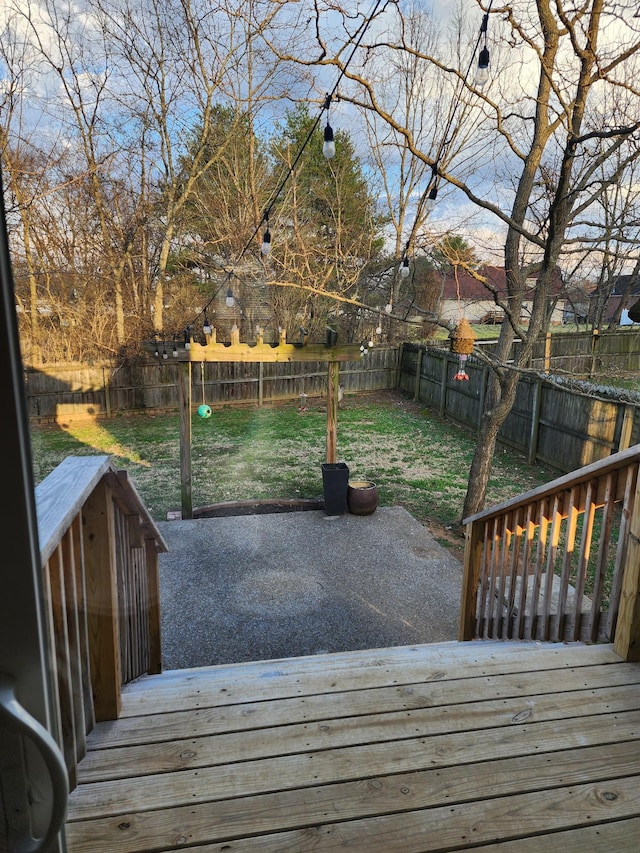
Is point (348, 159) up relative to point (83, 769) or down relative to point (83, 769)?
up

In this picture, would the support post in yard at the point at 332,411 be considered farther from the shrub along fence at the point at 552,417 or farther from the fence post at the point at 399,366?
the fence post at the point at 399,366

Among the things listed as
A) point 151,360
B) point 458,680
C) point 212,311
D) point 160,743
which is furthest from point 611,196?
point 160,743

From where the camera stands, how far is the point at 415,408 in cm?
1177

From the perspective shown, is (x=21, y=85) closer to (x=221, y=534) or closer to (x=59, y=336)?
(x=59, y=336)

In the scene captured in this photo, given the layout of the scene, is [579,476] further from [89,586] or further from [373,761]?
[89,586]

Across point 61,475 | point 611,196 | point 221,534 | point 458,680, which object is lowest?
point 221,534

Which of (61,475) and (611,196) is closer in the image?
(61,475)

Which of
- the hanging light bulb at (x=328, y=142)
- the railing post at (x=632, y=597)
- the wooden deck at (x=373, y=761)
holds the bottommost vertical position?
the wooden deck at (x=373, y=761)

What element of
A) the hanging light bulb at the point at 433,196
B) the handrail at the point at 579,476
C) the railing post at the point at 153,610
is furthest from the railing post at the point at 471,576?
the hanging light bulb at the point at 433,196

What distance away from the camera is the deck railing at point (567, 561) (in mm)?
1830

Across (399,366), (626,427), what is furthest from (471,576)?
(399,366)

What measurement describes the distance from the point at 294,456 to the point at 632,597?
21.4ft

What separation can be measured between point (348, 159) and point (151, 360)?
5436mm

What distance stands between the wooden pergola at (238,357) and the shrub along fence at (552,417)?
250cm
